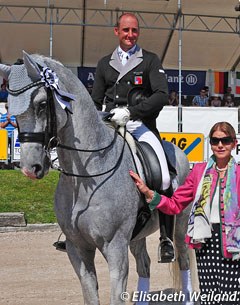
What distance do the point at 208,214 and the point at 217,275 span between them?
0.42 metres

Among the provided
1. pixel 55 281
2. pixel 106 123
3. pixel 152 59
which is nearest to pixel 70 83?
pixel 106 123

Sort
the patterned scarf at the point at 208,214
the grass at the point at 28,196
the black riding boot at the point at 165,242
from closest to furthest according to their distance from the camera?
1. the patterned scarf at the point at 208,214
2. the black riding boot at the point at 165,242
3. the grass at the point at 28,196

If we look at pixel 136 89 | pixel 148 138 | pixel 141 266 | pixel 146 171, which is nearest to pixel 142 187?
pixel 146 171

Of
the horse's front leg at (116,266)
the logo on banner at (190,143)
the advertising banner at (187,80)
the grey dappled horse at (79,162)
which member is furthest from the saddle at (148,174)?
the advertising banner at (187,80)

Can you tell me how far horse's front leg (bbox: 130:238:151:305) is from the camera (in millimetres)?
5871

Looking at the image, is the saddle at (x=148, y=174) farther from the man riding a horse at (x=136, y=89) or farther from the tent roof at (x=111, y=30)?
the tent roof at (x=111, y=30)

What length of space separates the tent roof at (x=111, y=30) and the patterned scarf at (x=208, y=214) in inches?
655

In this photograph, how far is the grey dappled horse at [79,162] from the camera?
13.5 ft

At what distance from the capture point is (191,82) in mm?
25141

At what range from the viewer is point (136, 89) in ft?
17.3

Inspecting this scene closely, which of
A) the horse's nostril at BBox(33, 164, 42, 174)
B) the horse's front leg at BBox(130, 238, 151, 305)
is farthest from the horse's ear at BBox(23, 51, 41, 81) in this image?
the horse's front leg at BBox(130, 238, 151, 305)

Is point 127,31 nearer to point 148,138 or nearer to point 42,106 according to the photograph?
point 148,138

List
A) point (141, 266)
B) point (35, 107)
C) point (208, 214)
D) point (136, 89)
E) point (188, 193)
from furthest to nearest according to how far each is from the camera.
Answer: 1. point (141, 266)
2. point (136, 89)
3. point (188, 193)
4. point (35, 107)
5. point (208, 214)

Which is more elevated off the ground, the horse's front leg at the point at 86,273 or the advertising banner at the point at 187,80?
the advertising banner at the point at 187,80
